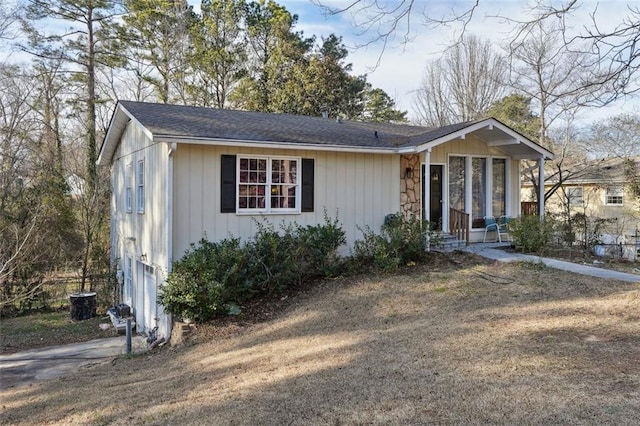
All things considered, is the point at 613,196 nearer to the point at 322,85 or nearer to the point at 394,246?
the point at 322,85

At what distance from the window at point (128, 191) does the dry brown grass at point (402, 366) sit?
17.8ft

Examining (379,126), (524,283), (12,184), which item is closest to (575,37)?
(524,283)

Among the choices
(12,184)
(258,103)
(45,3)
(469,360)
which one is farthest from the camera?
(258,103)

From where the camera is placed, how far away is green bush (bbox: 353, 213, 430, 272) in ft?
31.8

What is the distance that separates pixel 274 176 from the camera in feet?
32.3

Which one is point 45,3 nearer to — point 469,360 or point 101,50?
point 101,50

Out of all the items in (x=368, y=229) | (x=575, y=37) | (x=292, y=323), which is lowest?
(x=292, y=323)

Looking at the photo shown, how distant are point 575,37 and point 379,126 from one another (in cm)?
825

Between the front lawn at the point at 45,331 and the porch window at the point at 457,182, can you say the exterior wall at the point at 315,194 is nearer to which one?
the porch window at the point at 457,182

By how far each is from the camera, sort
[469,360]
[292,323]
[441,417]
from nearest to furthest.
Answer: [441,417] < [469,360] < [292,323]

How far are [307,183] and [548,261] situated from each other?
213 inches

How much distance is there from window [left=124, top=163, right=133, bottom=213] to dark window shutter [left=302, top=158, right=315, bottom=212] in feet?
16.4

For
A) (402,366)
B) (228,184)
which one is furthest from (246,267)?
(402,366)

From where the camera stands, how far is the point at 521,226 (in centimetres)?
1055
